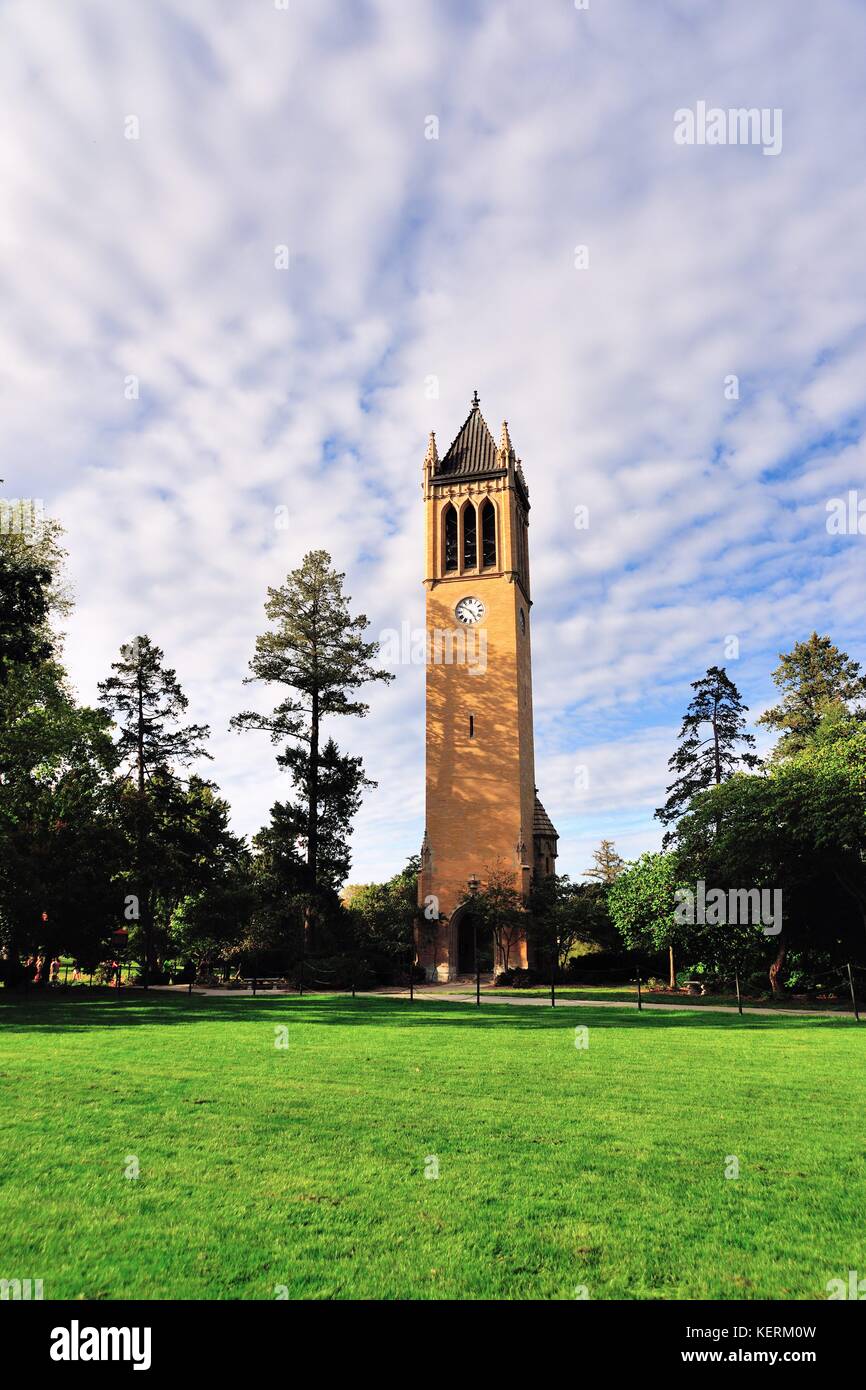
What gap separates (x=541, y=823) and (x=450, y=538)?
1757 centimetres

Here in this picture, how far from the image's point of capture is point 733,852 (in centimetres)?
2780

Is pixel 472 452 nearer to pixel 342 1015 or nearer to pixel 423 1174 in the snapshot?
pixel 342 1015

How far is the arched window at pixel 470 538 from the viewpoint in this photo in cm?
4534

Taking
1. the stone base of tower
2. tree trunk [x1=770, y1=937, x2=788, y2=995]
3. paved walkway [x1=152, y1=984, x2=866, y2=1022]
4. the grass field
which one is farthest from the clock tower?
the grass field

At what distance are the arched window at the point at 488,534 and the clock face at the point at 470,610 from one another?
2.19 m

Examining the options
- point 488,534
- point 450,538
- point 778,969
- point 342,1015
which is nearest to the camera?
point 342,1015

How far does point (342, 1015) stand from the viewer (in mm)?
20516

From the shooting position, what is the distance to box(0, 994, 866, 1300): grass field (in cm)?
430

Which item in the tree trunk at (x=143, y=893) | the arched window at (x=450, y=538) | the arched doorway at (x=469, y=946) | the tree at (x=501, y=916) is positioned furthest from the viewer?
the arched window at (x=450, y=538)

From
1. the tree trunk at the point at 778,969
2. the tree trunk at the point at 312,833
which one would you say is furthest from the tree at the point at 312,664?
the tree trunk at the point at 778,969

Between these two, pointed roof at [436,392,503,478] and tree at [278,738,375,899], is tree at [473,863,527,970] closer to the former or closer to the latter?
tree at [278,738,375,899]

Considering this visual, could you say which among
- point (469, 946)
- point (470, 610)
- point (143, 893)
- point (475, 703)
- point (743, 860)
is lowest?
point (469, 946)

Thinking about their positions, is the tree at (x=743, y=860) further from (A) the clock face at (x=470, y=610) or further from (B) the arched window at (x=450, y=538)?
(B) the arched window at (x=450, y=538)

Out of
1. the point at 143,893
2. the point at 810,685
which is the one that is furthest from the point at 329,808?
the point at 810,685
